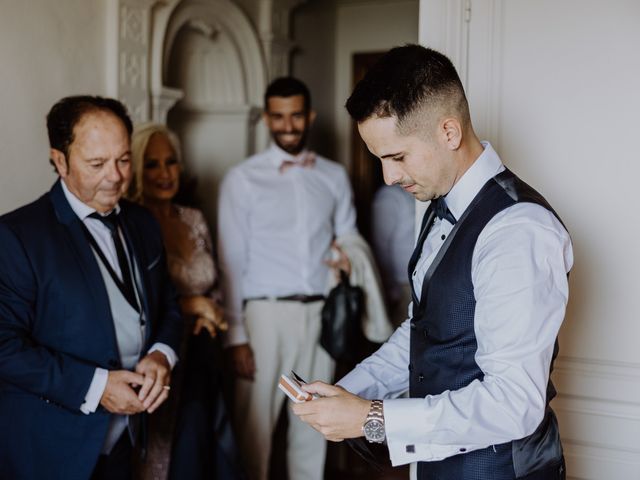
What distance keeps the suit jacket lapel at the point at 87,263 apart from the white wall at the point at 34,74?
0.51m

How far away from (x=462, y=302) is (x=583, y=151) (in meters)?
0.83

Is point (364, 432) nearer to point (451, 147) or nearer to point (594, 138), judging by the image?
point (451, 147)

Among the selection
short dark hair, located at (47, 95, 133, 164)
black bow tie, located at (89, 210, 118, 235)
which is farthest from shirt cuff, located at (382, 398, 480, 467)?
short dark hair, located at (47, 95, 133, 164)

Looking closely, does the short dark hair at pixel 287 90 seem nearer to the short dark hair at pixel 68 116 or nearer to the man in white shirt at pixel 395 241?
the man in white shirt at pixel 395 241

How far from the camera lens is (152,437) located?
2.85 metres

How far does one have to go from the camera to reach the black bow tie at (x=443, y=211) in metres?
1.69

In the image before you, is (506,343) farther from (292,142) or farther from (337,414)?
(292,142)

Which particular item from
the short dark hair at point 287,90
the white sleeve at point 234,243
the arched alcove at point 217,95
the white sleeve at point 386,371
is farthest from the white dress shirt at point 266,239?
the white sleeve at point 386,371

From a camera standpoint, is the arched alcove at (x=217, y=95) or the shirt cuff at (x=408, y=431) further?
the arched alcove at (x=217, y=95)

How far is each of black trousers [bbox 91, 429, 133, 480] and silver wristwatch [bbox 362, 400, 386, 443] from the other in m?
1.06

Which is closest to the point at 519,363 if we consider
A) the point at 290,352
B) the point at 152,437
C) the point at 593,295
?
the point at 593,295

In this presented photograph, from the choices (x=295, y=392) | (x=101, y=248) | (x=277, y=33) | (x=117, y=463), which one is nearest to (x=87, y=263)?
(x=101, y=248)

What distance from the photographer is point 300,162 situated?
11.9 ft

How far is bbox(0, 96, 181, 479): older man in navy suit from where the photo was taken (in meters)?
2.11
